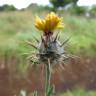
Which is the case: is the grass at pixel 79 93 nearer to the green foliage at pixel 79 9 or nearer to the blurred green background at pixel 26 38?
the blurred green background at pixel 26 38

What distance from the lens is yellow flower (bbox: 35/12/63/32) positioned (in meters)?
2.79

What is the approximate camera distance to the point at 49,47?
2.89 m

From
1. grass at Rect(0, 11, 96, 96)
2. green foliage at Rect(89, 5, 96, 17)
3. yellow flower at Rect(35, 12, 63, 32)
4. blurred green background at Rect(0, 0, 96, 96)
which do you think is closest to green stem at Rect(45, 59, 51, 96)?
yellow flower at Rect(35, 12, 63, 32)

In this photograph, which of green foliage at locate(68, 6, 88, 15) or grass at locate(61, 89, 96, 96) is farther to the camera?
green foliage at locate(68, 6, 88, 15)

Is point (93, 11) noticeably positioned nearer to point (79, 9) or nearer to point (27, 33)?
point (79, 9)

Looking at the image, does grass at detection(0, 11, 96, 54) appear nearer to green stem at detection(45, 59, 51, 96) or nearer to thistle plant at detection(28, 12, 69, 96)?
Result: thistle plant at detection(28, 12, 69, 96)

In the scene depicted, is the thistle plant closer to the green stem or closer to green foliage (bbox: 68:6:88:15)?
the green stem

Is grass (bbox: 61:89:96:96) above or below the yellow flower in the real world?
below

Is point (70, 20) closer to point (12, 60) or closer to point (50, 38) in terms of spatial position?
point (12, 60)

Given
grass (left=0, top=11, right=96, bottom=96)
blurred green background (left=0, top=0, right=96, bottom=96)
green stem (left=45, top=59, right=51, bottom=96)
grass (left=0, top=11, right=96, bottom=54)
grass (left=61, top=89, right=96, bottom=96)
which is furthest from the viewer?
grass (left=0, top=11, right=96, bottom=54)

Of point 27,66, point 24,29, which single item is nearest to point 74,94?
point 27,66

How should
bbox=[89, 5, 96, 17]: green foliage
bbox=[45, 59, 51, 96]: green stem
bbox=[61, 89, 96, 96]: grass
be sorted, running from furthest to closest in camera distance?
1. bbox=[89, 5, 96, 17]: green foliage
2. bbox=[61, 89, 96, 96]: grass
3. bbox=[45, 59, 51, 96]: green stem

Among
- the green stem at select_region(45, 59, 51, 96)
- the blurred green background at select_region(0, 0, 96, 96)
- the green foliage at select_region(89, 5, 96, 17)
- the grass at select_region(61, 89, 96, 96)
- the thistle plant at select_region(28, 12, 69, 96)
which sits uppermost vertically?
the thistle plant at select_region(28, 12, 69, 96)

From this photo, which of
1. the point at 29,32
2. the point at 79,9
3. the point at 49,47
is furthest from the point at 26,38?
the point at 79,9
